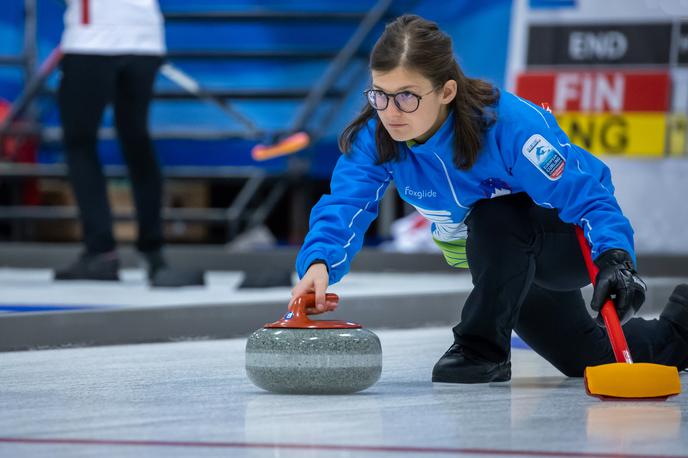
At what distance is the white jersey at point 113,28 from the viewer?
4352mm

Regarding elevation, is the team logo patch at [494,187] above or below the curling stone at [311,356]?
above

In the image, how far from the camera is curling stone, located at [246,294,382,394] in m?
2.00

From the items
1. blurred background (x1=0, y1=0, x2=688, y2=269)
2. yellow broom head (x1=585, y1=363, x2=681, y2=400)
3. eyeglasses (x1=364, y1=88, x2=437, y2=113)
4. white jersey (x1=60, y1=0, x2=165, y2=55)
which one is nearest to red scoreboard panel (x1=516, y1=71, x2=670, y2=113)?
blurred background (x1=0, y1=0, x2=688, y2=269)

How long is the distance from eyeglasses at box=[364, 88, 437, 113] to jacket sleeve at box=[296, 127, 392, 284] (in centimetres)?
15

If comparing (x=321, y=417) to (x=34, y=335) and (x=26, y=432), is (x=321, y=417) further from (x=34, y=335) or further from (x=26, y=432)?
(x=34, y=335)

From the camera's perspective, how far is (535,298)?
2.38m

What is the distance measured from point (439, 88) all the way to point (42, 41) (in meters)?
5.30

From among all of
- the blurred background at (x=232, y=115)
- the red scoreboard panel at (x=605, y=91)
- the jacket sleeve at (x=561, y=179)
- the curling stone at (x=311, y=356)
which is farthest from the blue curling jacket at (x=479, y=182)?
the blurred background at (x=232, y=115)

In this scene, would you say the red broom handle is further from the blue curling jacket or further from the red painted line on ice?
the red painted line on ice

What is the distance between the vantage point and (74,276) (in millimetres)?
4500

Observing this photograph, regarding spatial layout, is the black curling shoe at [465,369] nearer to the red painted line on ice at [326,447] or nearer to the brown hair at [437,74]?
the brown hair at [437,74]

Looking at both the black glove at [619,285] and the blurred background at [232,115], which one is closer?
the black glove at [619,285]

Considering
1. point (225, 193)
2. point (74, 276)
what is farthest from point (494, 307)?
point (225, 193)

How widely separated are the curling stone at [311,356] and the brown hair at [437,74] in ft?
1.14
